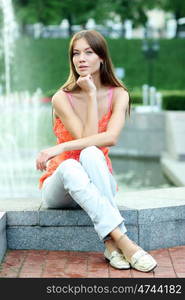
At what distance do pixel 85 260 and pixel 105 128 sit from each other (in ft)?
2.58

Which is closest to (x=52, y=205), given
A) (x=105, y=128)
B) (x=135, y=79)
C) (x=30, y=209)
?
(x=30, y=209)

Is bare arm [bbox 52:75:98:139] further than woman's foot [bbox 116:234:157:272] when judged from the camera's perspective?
Yes

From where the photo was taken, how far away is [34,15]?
102 ft

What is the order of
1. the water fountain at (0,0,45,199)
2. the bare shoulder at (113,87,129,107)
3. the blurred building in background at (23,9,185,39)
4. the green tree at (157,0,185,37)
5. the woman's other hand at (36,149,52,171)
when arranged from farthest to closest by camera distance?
the blurred building in background at (23,9,185,39) → the green tree at (157,0,185,37) → the water fountain at (0,0,45,199) → the bare shoulder at (113,87,129,107) → the woman's other hand at (36,149,52,171)

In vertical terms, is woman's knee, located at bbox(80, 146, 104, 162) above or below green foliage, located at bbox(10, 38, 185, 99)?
above

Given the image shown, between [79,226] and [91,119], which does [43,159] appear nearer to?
[91,119]

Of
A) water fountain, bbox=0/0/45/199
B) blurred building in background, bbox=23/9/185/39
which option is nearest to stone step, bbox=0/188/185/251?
water fountain, bbox=0/0/45/199

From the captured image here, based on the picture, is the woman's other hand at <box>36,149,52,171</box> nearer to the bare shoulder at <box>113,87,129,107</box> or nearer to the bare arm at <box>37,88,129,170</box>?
the bare arm at <box>37,88,129,170</box>

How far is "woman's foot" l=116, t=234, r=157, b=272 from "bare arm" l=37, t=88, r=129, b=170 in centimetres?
58

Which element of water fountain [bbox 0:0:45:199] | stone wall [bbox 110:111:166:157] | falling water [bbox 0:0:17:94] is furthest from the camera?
falling water [bbox 0:0:17:94]

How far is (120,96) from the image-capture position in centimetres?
423

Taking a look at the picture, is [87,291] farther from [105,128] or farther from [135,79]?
[135,79]

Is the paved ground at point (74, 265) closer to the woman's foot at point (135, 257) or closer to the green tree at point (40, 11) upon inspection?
the woman's foot at point (135, 257)

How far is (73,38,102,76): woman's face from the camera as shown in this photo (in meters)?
4.15
